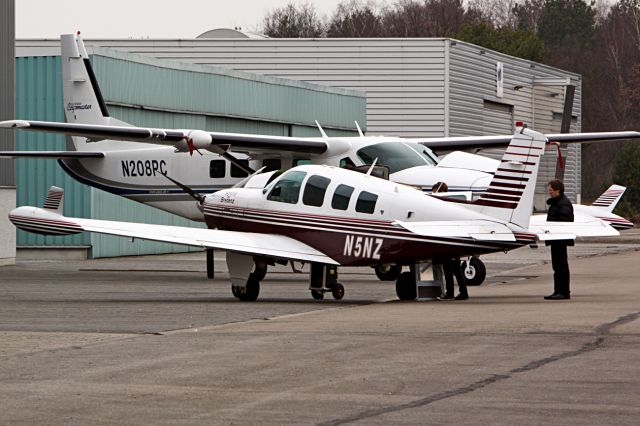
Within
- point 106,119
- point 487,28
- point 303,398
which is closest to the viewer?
point 303,398

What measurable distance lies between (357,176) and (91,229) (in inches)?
158

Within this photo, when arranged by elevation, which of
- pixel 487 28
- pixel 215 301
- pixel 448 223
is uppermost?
pixel 487 28

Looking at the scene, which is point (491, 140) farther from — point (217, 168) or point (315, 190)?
point (315, 190)

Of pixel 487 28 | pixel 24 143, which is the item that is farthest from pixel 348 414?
pixel 487 28

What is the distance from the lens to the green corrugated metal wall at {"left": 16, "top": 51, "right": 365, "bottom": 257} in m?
36.6

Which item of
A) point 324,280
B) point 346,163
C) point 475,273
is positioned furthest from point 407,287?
point 346,163

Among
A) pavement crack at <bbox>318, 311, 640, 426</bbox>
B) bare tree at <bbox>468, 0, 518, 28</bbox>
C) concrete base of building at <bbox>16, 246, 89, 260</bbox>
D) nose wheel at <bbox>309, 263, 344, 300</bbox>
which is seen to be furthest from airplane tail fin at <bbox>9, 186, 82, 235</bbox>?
bare tree at <bbox>468, 0, 518, 28</bbox>

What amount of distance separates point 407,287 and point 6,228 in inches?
581

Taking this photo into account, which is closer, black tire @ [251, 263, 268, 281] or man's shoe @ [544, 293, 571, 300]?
man's shoe @ [544, 293, 571, 300]

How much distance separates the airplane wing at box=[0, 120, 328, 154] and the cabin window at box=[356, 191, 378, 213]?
25.1ft

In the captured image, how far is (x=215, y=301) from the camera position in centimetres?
2088

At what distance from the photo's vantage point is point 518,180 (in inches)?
732

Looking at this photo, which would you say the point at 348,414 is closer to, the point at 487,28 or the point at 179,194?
the point at 179,194

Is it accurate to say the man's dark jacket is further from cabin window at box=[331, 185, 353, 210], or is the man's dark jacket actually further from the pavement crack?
the pavement crack
